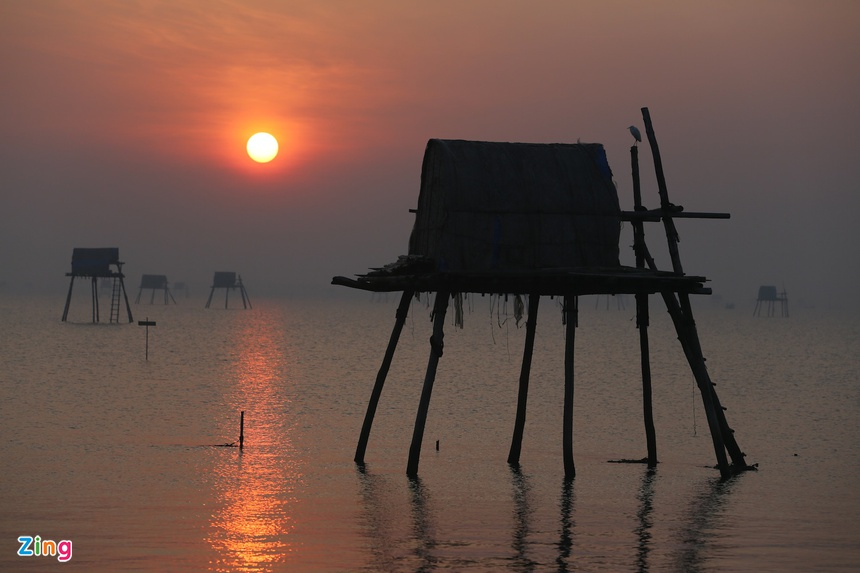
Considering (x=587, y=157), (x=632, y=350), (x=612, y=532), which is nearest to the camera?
(x=612, y=532)

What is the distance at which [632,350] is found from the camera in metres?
113

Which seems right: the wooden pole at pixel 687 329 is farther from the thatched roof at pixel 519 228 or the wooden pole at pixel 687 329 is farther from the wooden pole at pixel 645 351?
the wooden pole at pixel 645 351

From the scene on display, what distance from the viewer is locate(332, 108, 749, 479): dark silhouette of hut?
23.9 metres

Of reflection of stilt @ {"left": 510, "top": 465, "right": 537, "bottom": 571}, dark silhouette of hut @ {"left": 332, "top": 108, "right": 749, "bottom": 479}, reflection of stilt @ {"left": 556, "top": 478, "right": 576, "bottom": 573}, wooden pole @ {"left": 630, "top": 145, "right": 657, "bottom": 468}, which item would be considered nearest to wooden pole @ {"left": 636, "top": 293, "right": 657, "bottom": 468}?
wooden pole @ {"left": 630, "top": 145, "right": 657, "bottom": 468}

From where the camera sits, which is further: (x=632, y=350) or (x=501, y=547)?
(x=632, y=350)

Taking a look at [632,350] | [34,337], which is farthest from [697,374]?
[34,337]

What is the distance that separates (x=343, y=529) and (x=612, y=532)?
4.92m

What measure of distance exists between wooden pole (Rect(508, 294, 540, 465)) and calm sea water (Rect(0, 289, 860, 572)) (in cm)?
55

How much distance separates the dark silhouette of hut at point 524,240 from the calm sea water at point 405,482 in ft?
4.35

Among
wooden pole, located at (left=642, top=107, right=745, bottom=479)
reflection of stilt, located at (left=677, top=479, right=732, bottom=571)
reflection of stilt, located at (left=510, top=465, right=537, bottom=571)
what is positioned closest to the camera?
reflection of stilt, located at (left=510, top=465, right=537, bottom=571)

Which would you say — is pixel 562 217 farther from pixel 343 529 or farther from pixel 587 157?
pixel 343 529

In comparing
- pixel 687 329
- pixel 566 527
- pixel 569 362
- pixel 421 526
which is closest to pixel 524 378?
pixel 569 362

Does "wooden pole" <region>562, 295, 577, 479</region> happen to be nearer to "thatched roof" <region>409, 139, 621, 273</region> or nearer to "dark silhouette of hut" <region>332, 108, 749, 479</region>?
"dark silhouette of hut" <region>332, 108, 749, 479</region>

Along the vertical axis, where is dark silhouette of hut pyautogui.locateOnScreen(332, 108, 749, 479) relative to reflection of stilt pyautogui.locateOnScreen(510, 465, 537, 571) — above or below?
above
